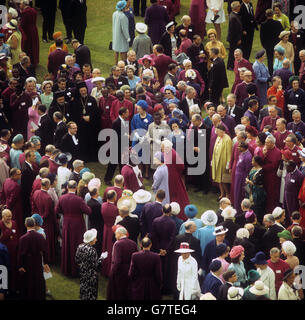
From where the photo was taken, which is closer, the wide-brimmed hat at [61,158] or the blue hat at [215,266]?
the blue hat at [215,266]

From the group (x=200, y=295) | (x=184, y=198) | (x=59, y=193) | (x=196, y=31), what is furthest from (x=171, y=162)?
(x=196, y=31)

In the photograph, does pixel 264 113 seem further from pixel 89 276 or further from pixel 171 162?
pixel 89 276

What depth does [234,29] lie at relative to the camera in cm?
2298

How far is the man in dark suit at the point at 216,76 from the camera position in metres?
21.1

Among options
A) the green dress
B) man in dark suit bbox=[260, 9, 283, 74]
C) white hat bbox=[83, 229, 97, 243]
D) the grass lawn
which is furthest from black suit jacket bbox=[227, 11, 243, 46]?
white hat bbox=[83, 229, 97, 243]

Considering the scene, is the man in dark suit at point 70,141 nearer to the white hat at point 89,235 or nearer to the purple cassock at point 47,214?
the purple cassock at point 47,214

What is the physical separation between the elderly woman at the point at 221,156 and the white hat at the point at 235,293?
482cm

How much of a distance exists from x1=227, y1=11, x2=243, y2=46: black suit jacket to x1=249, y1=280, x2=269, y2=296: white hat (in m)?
10.4

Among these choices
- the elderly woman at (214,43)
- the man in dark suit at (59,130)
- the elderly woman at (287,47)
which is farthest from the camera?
the elderly woman at (214,43)

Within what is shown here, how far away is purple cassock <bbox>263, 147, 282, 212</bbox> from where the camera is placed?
57.1ft

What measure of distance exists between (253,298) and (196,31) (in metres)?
12.0

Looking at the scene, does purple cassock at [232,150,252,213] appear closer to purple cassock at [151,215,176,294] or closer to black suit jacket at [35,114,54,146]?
purple cassock at [151,215,176,294]

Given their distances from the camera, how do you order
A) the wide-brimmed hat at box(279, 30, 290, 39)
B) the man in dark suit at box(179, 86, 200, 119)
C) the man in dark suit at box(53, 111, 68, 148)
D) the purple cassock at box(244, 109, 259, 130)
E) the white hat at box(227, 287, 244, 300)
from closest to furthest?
the white hat at box(227, 287, 244, 300), the man in dark suit at box(53, 111, 68, 148), the purple cassock at box(244, 109, 259, 130), the man in dark suit at box(179, 86, 200, 119), the wide-brimmed hat at box(279, 30, 290, 39)

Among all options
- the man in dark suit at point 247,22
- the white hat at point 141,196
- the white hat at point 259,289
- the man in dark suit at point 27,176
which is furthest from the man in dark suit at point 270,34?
the white hat at point 259,289
